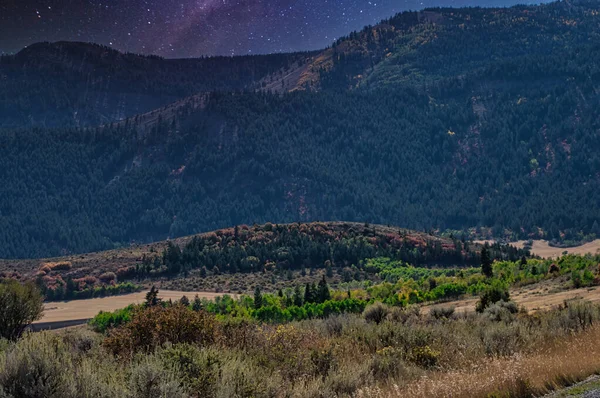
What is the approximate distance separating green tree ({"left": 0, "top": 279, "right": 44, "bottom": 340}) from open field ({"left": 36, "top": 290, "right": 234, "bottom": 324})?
2931 cm

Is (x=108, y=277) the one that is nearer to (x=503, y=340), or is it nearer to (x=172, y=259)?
(x=172, y=259)

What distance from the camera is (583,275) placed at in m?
31.6

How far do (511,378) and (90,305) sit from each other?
183 ft

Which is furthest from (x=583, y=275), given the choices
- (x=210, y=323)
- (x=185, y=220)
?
(x=185, y=220)

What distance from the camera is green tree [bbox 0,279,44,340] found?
20359 mm

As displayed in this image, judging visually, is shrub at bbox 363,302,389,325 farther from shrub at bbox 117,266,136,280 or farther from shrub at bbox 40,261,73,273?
shrub at bbox 40,261,73,273

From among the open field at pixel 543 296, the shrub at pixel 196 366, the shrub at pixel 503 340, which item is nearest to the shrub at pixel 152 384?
the shrub at pixel 196 366

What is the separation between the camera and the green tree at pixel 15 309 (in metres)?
20.4

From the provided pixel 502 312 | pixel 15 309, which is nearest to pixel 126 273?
pixel 15 309

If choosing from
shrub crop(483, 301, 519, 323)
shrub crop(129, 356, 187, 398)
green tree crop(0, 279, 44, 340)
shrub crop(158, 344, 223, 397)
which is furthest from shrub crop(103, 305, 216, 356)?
shrub crop(483, 301, 519, 323)

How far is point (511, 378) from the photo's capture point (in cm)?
1037

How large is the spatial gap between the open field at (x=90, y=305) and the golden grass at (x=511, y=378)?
1752 inches

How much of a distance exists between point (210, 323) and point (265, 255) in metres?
59.7

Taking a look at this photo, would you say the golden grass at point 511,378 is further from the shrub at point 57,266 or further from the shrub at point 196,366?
the shrub at point 57,266
